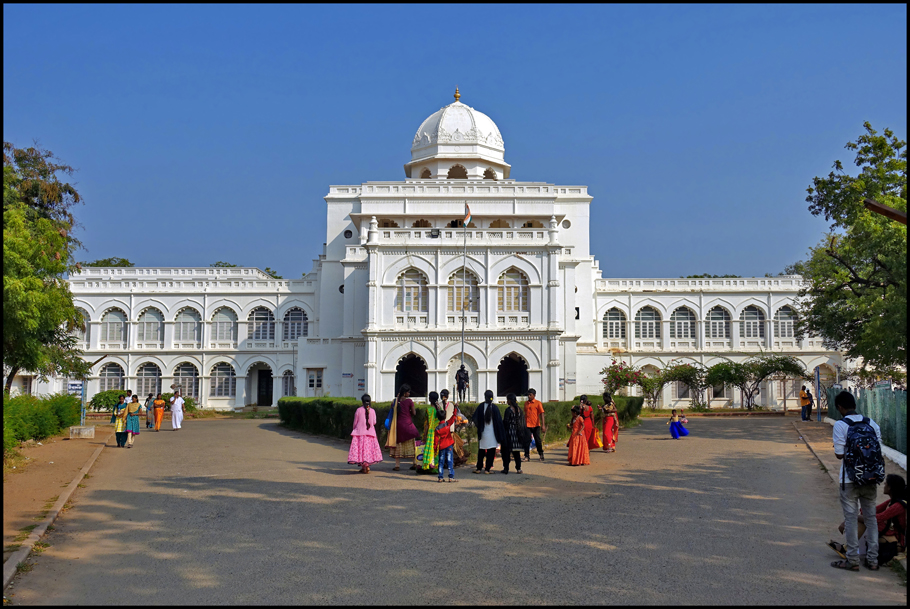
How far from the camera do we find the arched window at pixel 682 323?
39.9 meters

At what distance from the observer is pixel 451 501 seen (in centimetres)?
1055

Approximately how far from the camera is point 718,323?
40062mm

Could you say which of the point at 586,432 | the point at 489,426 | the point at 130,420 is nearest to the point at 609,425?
the point at 586,432

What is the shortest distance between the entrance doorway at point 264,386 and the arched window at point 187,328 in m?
3.77

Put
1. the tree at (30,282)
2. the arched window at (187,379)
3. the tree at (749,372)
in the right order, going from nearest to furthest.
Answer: the tree at (30,282), the tree at (749,372), the arched window at (187,379)

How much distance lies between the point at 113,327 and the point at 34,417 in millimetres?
22659

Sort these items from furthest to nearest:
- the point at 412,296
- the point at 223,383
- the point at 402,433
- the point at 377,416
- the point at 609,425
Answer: the point at 223,383, the point at 412,296, the point at 377,416, the point at 609,425, the point at 402,433

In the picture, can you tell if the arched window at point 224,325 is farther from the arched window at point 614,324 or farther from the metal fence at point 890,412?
the metal fence at point 890,412

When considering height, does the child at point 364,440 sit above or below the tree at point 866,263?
below

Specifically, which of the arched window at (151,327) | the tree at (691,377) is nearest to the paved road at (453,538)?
the tree at (691,377)

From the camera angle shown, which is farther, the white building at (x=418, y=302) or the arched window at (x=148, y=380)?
the arched window at (x=148, y=380)

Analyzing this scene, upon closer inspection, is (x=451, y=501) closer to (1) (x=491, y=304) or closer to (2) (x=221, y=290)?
(1) (x=491, y=304)

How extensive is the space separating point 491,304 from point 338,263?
1051 centimetres

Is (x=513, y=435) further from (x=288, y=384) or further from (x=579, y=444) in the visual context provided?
(x=288, y=384)
